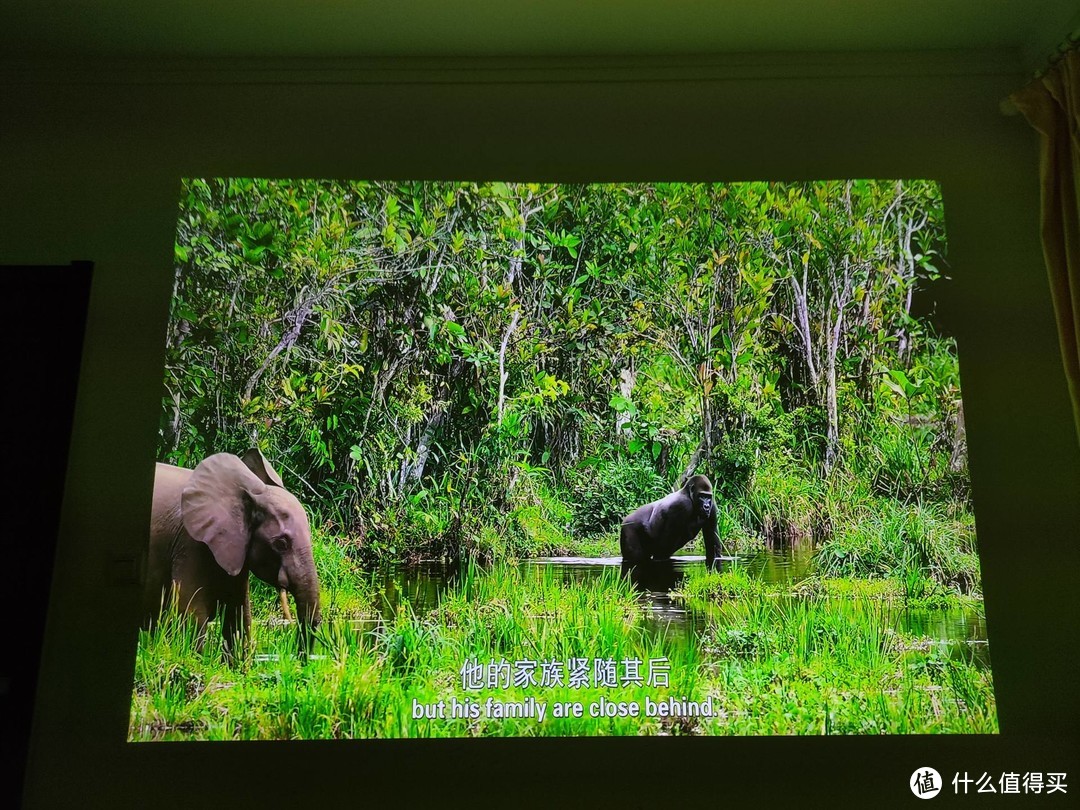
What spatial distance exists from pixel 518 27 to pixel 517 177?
476 mm

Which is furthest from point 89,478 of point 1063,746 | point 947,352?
point 1063,746

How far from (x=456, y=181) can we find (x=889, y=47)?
5.03 feet

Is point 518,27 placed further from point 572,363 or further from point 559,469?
point 559,469

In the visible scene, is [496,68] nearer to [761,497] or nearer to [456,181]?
[456,181]

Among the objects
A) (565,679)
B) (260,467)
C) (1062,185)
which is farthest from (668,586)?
(1062,185)

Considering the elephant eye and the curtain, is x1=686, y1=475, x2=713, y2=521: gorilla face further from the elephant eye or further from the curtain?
the elephant eye

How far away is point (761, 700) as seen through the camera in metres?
2.06

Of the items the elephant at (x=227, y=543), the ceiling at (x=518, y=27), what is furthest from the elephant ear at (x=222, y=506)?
the ceiling at (x=518, y=27)

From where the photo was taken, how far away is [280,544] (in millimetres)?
2156

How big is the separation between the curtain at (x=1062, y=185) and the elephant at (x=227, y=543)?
2.31m

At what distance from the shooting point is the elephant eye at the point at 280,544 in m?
2.15

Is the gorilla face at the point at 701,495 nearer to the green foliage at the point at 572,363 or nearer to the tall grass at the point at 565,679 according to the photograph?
the green foliage at the point at 572,363

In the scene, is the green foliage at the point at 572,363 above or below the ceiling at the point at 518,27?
below

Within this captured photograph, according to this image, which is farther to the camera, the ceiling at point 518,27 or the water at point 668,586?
the ceiling at point 518,27
